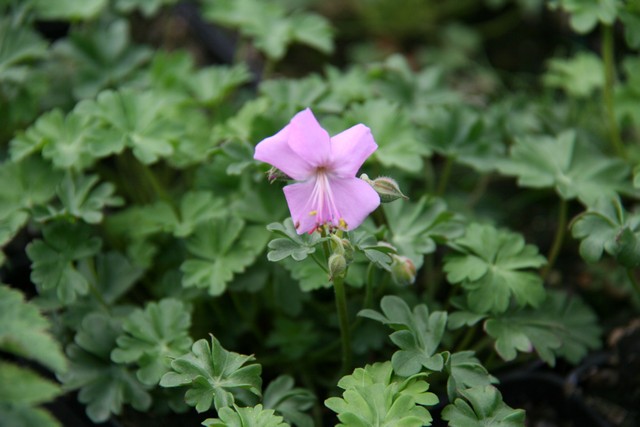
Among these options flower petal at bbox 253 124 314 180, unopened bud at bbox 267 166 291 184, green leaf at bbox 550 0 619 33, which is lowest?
unopened bud at bbox 267 166 291 184

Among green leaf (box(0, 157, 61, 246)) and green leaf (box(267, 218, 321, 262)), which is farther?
green leaf (box(0, 157, 61, 246))

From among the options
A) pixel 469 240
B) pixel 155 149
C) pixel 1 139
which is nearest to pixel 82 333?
pixel 155 149

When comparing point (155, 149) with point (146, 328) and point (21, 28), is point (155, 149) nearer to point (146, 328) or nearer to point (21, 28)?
point (146, 328)

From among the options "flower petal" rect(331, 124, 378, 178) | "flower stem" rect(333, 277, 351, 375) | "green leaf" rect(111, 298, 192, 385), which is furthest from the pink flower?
"green leaf" rect(111, 298, 192, 385)

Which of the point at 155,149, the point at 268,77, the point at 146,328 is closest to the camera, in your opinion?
the point at 146,328

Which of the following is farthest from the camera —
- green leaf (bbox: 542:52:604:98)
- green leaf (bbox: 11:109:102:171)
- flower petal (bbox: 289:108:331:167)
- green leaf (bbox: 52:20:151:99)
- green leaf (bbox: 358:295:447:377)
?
green leaf (bbox: 542:52:604:98)

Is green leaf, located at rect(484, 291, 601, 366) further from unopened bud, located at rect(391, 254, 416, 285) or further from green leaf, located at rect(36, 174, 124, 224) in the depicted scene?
green leaf, located at rect(36, 174, 124, 224)
